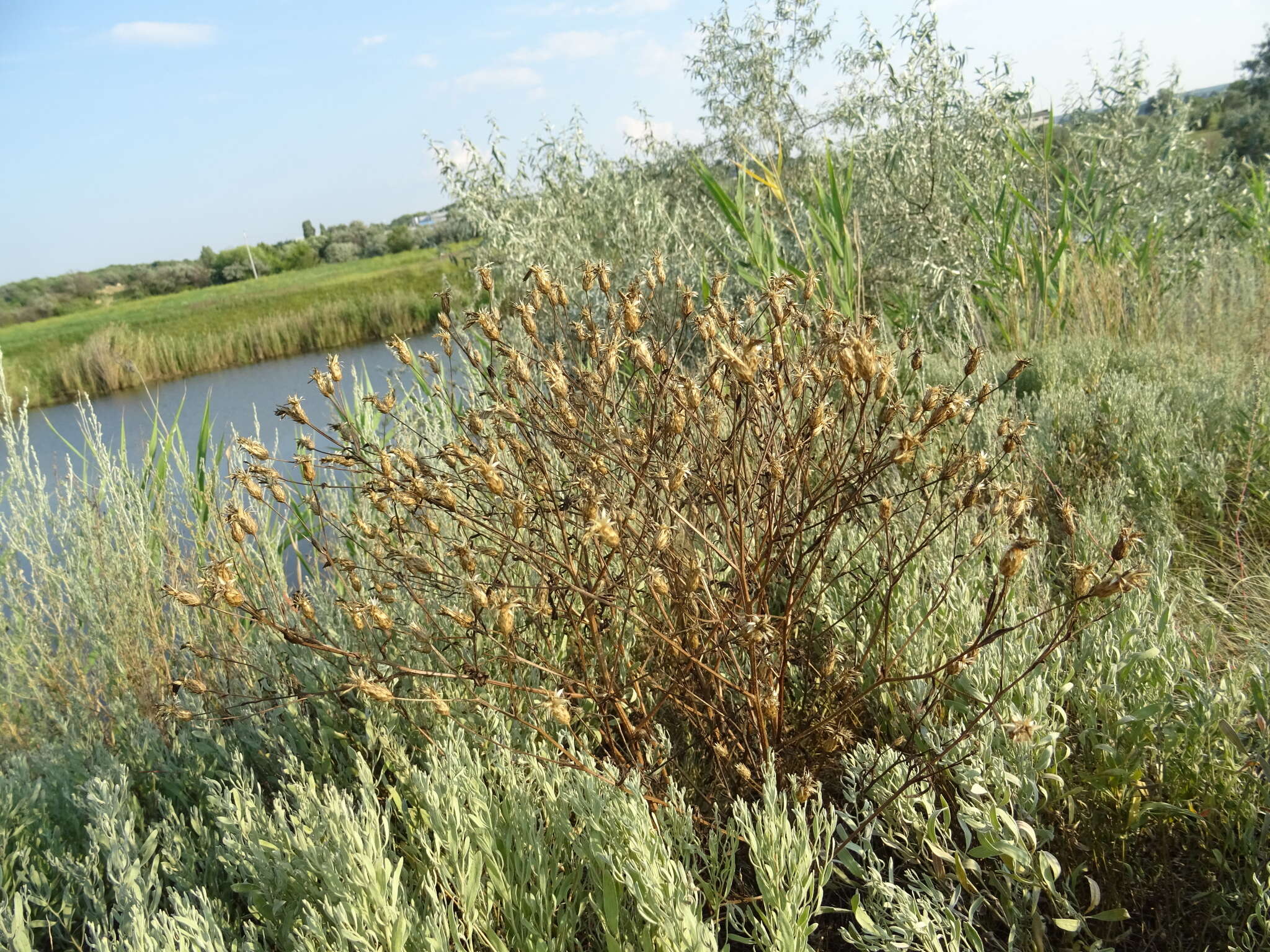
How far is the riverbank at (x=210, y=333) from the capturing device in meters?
Answer: 20.3

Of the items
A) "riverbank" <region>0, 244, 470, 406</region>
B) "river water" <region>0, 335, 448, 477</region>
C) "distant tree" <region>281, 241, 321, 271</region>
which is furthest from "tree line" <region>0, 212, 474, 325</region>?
"river water" <region>0, 335, 448, 477</region>

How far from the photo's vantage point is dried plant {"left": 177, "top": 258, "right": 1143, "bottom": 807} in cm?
134

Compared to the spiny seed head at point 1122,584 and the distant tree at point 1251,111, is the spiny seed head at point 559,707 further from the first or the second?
the distant tree at point 1251,111

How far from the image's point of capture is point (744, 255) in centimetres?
532

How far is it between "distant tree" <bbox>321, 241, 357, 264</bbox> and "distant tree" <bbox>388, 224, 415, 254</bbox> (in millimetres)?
2777

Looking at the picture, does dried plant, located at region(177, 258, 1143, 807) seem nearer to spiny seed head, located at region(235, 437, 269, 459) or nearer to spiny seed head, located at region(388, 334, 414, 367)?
spiny seed head, located at region(235, 437, 269, 459)

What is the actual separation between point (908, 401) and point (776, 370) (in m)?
2.55

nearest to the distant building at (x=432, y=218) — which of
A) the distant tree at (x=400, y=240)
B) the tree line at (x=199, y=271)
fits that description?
the tree line at (x=199, y=271)

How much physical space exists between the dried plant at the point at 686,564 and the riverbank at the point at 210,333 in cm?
1453

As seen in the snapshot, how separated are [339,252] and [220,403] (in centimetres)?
3913

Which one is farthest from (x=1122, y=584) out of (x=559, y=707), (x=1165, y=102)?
(x=1165, y=102)

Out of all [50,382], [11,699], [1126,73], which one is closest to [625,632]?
[11,699]

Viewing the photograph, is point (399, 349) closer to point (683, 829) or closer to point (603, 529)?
point (603, 529)

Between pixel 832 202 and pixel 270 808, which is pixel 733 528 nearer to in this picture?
pixel 270 808
